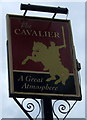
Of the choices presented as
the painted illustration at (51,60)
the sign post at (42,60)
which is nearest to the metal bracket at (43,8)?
the sign post at (42,60)

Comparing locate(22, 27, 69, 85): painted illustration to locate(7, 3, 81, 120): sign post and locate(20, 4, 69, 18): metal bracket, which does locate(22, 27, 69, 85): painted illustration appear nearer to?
locate(7, 3, 81, 120): sign post

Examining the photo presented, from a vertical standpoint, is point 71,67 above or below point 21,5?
below

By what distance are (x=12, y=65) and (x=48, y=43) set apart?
0.82 m

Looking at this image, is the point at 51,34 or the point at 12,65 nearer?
the point at 12,65

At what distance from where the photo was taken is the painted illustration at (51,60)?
19.9ft

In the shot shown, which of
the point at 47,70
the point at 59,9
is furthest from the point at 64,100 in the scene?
the point at 59,9

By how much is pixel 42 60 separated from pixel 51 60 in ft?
0.55

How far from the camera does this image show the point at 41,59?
20.3ft

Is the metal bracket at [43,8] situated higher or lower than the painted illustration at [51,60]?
higher

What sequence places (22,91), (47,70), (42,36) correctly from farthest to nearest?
(42,36), (47,70), (22,91)

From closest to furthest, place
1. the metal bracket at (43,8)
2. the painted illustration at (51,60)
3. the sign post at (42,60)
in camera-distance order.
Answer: the sign post at (42,60) < the painted illustration at (51,60) < the metal bracket at (43,8)

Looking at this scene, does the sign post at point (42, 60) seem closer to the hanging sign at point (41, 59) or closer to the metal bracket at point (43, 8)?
the hanging sign at point (41, 59)

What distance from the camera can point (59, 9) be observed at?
6801 mm

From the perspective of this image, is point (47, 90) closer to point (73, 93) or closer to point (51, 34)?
point (73, 93)
